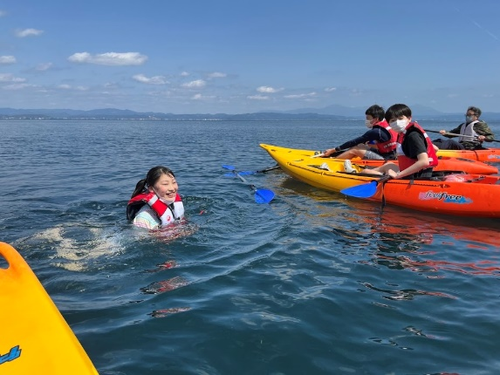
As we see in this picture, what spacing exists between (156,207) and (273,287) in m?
2.20

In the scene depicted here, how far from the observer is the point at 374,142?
10.6 m

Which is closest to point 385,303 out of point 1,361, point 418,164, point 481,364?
point 481,364

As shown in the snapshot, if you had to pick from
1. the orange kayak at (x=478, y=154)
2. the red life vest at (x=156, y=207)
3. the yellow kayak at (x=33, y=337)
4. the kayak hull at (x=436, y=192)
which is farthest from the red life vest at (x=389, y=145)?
the yellow kayak at (x=33, y=337)

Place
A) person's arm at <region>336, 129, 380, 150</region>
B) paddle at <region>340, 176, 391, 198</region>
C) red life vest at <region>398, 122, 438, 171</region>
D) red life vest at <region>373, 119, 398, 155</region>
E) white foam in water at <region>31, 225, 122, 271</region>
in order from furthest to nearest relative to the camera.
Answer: red life vest at <region>373, 119, 398, 155</region>, person's arm at <region>336, 129, 380, 150</region>, paddle at <region>340, 176, 391, 198</region>, red life vest at <region>398, 122, 438, 171</region>, white foam in water at <region>31, 225, 122, 271</region>

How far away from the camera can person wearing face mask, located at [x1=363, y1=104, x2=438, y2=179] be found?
7.36 meters

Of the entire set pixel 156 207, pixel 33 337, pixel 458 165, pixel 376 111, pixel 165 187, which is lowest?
pixel 33 337

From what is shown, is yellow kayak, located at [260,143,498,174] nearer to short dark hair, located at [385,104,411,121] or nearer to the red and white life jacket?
short dark hair, located at [385,104,411,121]

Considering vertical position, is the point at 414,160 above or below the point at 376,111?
below

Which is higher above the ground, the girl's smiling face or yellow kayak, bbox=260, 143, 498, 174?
yellow kayak, bbox=260, 143, 498, 174

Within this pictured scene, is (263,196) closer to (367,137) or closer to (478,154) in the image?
(367,137)

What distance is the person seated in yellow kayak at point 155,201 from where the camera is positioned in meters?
5.67

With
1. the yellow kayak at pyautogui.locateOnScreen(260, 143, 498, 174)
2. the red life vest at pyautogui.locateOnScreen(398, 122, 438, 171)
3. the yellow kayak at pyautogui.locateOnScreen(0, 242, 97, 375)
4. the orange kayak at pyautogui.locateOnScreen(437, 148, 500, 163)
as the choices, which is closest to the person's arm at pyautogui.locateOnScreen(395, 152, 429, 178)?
the red life vest at pyautogui.locateOnScreen(398, 122, 438, 171)

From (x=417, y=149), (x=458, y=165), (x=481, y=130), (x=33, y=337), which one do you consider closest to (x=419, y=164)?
(x=417, y=149)

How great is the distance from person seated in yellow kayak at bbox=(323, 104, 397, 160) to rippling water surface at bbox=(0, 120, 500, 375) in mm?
2484
